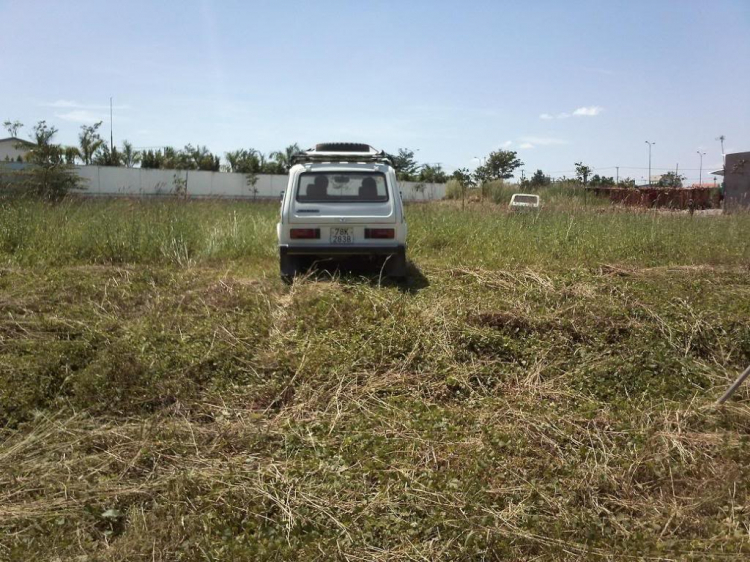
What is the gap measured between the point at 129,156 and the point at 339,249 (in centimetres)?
3558

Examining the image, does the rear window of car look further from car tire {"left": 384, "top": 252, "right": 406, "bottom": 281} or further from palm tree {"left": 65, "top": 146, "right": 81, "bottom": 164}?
palm tree {"left": 65, "top": 146, "right": 81, "bottom": 164}

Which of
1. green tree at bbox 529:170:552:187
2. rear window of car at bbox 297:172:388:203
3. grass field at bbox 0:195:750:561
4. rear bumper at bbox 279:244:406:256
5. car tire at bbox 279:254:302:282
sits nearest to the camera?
grass field at bbox 0:195:750:561

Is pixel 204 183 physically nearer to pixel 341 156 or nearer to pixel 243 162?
pixel 243 162

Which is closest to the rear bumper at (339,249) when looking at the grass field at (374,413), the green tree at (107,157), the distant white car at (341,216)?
the distant white car at (341,216)

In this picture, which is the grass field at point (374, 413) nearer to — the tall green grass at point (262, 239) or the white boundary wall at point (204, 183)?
the tall green grass at point (262, 239)

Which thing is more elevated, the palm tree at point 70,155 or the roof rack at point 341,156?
the palm tree at point 70,155

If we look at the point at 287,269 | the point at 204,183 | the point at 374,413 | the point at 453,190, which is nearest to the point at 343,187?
the point at 287,269

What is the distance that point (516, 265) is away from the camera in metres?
8.59

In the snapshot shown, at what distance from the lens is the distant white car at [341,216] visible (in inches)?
311

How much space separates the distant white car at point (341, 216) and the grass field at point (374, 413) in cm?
43

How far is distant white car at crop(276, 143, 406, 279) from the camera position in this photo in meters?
7.90

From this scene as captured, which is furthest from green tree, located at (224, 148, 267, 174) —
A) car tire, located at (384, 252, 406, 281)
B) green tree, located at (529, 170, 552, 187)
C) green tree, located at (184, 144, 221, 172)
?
car tire, located at (384, 252, 406, 281)

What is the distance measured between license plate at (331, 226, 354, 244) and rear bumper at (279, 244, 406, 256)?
66mm

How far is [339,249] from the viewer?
7875 mm
